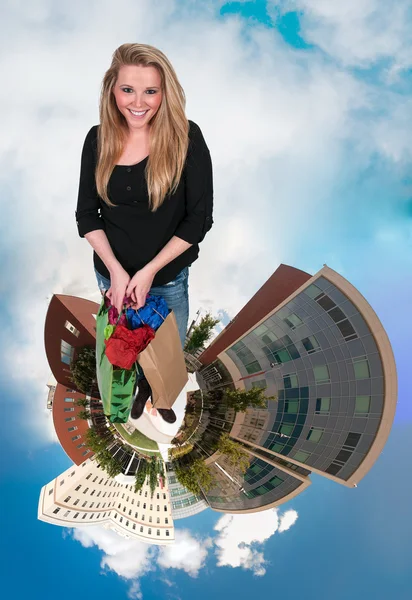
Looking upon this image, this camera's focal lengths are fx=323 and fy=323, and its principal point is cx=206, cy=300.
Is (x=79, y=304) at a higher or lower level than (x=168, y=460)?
higher

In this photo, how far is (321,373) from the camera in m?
9.21

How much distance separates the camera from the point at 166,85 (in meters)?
2.73

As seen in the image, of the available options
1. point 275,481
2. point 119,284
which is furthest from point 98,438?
point 275,481

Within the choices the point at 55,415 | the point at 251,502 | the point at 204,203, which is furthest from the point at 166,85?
the point at 251,502

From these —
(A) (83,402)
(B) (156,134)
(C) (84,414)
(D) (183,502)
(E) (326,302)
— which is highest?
(E) (326,302)

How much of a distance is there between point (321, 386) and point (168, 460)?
15.9 ft

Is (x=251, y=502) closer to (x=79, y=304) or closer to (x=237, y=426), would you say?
(x=237, y=426)

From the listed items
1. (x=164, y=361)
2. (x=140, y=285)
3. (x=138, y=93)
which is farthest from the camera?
(x=164, y=361)

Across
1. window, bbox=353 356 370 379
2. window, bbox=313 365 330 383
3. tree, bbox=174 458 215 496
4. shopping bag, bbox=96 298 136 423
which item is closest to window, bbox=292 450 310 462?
window, bbox=313 365 330 383

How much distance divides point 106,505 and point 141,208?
338 inches

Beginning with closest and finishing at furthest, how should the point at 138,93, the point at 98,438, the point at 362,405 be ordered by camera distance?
1. the point at 138,93
2. the point at 98,438
3. the point at 362,405

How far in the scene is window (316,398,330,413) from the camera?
30.0 ft

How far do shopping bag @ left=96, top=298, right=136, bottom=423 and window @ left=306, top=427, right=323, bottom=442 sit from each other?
6.70 meters

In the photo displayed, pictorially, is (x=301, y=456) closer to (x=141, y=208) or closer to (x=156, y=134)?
(x=141, y=208)
